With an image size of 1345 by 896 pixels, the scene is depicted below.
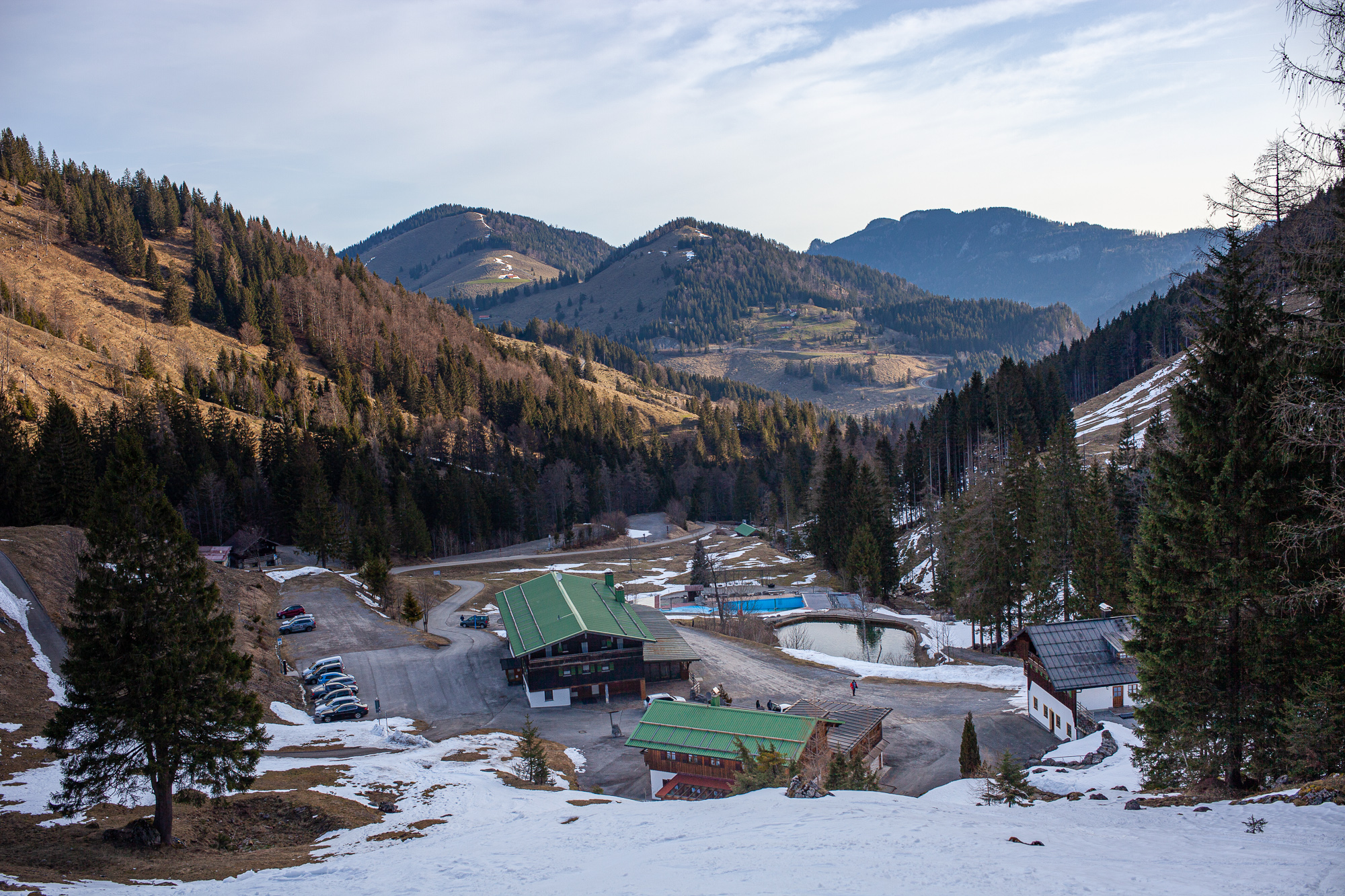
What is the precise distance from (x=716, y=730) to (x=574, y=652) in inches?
578

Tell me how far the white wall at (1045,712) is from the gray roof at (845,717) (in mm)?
8814

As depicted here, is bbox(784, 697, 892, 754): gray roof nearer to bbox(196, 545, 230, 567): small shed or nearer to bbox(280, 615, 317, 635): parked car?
bbox(280, 615, 317, 635): parked car

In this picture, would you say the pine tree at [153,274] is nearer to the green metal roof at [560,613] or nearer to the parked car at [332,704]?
the green metal roof at [560,613]

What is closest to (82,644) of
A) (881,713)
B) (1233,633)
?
(1233,633)

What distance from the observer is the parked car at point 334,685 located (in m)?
39.6

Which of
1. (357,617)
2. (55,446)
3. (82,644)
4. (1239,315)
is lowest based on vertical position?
(357,617)

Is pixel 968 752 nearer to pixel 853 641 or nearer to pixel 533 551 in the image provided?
pixel 853 641

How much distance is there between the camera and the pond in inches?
2355

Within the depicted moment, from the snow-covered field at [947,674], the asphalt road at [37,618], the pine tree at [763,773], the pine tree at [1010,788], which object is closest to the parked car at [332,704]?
the asphalt road at [37,618]

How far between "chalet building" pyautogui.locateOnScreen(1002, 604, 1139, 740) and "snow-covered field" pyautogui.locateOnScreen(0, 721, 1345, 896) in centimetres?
1596

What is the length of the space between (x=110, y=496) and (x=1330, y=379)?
27.5m

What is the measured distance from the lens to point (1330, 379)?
13758 millimetres

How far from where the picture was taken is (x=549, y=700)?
143ft

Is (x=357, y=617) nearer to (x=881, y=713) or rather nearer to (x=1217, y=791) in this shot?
(x=881, y=713)
